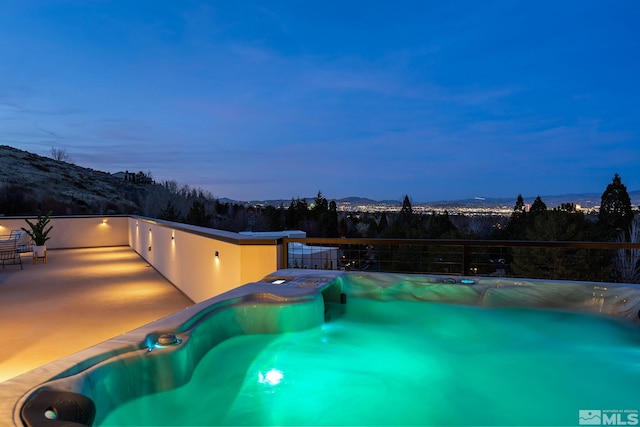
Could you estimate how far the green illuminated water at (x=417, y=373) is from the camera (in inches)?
81.5

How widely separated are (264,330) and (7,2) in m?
7.86

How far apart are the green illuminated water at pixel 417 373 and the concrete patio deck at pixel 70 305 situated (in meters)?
1.55

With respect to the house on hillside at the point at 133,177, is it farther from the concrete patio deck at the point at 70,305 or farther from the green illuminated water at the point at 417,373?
the green illuminated water at the point at 417,373

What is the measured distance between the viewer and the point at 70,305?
4.51 meters

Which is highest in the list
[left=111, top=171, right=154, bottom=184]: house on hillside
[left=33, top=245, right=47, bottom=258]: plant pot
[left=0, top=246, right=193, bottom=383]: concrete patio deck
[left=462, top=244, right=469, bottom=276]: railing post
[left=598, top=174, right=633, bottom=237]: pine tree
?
[left=111, top=171, right=154, bottom=184]: house on hillside

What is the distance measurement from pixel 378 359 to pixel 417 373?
1.01 feet

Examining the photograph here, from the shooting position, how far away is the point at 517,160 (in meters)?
16.2

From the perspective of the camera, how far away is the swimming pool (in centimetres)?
199

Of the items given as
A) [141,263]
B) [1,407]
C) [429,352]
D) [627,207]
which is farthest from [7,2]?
[627,207]

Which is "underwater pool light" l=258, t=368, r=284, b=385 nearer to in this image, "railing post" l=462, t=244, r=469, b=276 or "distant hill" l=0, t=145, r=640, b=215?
"railing post" l=462, t=244, r=469, b=276

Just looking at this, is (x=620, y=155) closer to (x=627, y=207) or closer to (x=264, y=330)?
(x=627, y=207)

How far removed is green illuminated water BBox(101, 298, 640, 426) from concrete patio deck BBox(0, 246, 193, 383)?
155 centimetres

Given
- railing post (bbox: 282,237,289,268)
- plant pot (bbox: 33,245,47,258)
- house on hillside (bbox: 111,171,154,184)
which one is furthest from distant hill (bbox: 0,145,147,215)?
railing post (bbox: 282,237,289,268)

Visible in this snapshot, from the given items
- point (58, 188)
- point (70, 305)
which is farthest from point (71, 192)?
point (70, 305)
